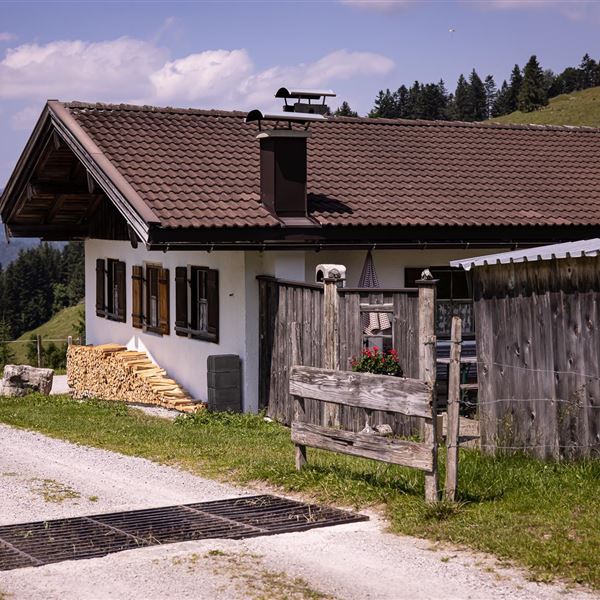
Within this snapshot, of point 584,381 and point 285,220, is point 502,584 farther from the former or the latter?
point 285,220

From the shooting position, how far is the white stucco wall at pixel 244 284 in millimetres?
16328

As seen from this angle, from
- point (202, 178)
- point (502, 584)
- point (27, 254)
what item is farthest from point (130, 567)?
point (27, 254)

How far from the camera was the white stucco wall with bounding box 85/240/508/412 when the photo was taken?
1633cm

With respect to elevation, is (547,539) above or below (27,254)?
below

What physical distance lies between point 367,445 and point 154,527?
1.96 m

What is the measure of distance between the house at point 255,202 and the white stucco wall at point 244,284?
26 millimetres

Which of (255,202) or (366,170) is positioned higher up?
(366,170)

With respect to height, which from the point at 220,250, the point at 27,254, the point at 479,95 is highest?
the point at 479,95

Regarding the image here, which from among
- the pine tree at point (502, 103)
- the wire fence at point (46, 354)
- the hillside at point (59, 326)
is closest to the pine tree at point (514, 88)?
the pine tree at point (502, 103)

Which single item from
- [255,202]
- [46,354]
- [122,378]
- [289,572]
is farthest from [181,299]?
[46,354]

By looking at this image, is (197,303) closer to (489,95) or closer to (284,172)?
(284,172)

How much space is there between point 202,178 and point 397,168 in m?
3.88

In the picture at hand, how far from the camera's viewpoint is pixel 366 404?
369 inches

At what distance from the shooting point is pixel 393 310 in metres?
13.4
